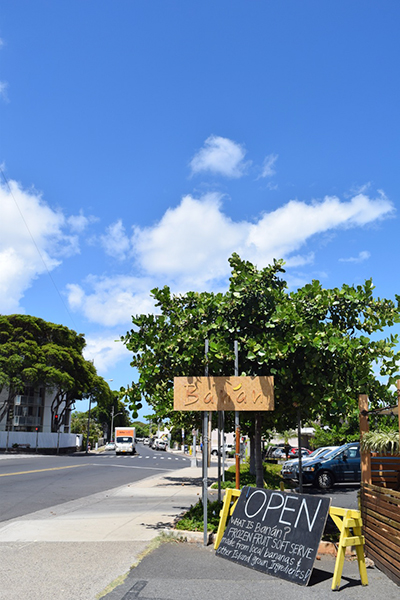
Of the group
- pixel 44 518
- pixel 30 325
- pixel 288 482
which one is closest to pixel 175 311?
pixel 44 518

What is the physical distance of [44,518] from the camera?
11.5 m

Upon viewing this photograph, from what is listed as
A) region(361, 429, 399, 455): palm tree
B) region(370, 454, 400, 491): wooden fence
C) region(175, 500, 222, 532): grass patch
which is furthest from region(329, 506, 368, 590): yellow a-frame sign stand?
region(175, 500, 222, 532): grass patch

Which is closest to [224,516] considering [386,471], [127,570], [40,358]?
[127,570]

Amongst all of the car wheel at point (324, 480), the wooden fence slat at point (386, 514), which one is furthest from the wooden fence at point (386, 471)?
the car wheel at point (324, 480)

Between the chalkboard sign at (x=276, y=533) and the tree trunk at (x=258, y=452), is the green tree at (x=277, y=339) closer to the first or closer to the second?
the tree trunk at (x=258, y=452)

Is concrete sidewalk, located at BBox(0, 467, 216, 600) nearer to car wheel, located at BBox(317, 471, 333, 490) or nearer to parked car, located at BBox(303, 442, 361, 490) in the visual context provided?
parked car, located at BBox(303, 442, 361, 490)

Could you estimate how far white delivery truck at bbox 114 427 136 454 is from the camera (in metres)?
56.8

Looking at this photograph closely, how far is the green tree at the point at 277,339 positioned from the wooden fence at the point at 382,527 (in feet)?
6.26

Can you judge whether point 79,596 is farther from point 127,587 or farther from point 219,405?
point 219,405

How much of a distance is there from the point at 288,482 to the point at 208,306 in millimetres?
13557

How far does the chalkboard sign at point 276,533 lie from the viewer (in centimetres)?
635

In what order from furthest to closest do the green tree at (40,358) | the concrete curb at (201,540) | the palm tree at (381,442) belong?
the green tree at (40,358) → the concrete curb at (201,540) → the palm tree at (381,442)

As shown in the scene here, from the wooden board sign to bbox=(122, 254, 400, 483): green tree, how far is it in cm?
34

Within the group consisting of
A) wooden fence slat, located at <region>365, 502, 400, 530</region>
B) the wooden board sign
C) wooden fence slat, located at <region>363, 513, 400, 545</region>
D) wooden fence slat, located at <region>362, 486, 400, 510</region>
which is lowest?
wooden fence slat, located at <region>363, 513, 400, 545</region>
